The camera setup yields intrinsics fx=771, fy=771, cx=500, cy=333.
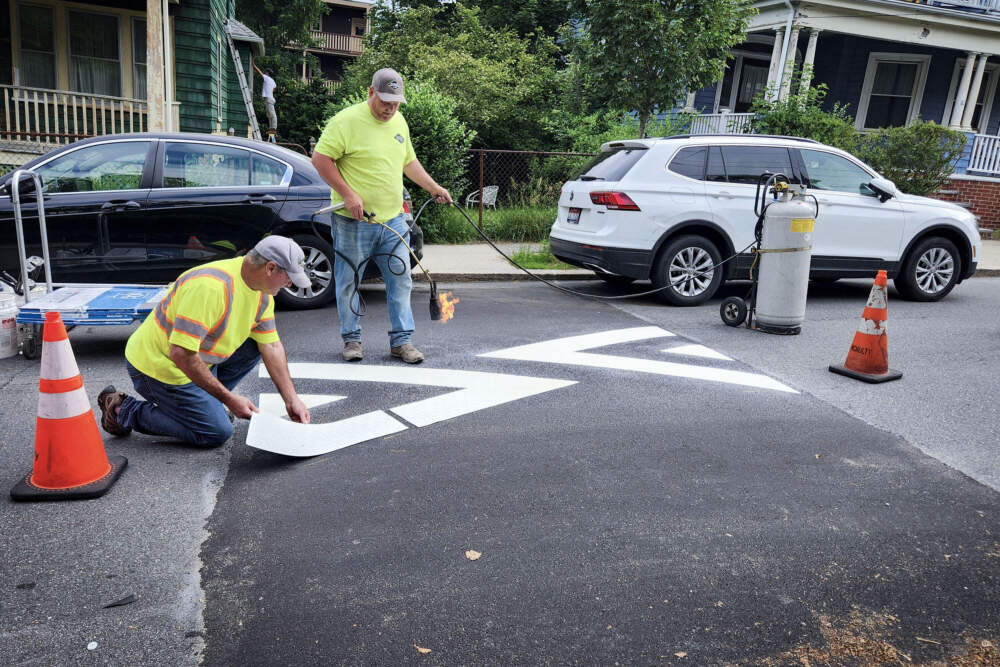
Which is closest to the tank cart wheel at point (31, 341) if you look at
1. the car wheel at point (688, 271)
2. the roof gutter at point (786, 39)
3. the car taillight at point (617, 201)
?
the car taillight at point (617, 201)

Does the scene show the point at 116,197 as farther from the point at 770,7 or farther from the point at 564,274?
the point at 770,7

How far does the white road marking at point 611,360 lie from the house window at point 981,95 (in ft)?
56.8

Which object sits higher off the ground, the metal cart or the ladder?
the ladder

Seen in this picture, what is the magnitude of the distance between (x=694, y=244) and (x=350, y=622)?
6.69 m

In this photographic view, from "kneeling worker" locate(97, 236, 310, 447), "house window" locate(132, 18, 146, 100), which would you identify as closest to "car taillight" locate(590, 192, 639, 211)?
"kneeling worker" locate(97, 236, 310, 447)

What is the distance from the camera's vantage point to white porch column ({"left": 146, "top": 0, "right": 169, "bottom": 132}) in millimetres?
11570

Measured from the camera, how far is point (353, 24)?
4400cm

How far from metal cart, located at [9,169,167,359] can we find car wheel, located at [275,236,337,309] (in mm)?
1672

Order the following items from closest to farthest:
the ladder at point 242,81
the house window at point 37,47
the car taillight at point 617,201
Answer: the car taillight at point 617,201
the house window at point 37,47
the ladder at point 242,81

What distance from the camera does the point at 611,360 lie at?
6281 millimetres

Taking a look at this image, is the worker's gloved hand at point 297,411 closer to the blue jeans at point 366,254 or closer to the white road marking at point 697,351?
the blue jeans at point 366,254

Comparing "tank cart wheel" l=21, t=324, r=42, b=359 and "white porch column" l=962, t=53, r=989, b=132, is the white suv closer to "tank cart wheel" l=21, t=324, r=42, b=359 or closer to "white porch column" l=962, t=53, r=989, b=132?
"tank cart wheel" l=21, t=324, r=42, b=359

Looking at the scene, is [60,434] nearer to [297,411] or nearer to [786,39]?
[297,411]

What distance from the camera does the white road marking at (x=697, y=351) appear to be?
6.51m
